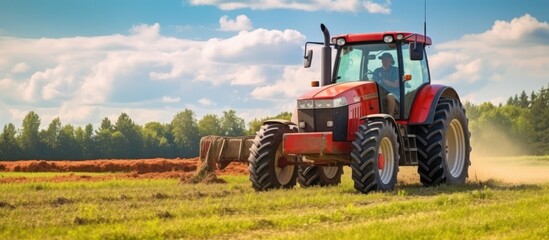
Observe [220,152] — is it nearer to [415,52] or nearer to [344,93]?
[344,93]

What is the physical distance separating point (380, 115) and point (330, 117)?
1.04 metres

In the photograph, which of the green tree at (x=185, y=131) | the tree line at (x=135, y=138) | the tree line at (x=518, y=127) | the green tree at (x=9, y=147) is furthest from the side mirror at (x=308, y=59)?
the tree line at (x=518, y=127)

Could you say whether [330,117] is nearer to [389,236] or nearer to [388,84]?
[388,84]

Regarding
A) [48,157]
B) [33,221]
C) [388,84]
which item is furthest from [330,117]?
[48,157]

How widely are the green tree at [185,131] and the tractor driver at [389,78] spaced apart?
5823 centimetres

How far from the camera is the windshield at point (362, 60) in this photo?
17.3 meters

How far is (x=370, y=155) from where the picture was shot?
15328mm

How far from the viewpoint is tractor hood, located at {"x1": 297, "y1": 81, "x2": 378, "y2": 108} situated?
1620 centimetres

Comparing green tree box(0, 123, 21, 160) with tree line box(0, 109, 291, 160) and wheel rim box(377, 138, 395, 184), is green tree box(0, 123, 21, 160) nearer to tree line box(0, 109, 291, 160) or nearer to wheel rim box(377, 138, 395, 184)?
tree line box(0, 109, 291, 160)

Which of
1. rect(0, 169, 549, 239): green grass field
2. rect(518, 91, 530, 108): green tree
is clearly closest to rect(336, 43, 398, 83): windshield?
rect(0, 169, 549, 239): green grass field

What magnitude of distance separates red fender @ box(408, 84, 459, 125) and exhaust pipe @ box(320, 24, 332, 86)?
Result: 1822mm

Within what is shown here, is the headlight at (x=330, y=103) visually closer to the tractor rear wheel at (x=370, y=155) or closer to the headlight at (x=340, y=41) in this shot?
the tractor rear wheel at (x=370, y=155)

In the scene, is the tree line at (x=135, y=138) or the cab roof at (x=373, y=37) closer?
the cab roof at (x=373, y=37)

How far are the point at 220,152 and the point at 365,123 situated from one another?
21.6 feet
